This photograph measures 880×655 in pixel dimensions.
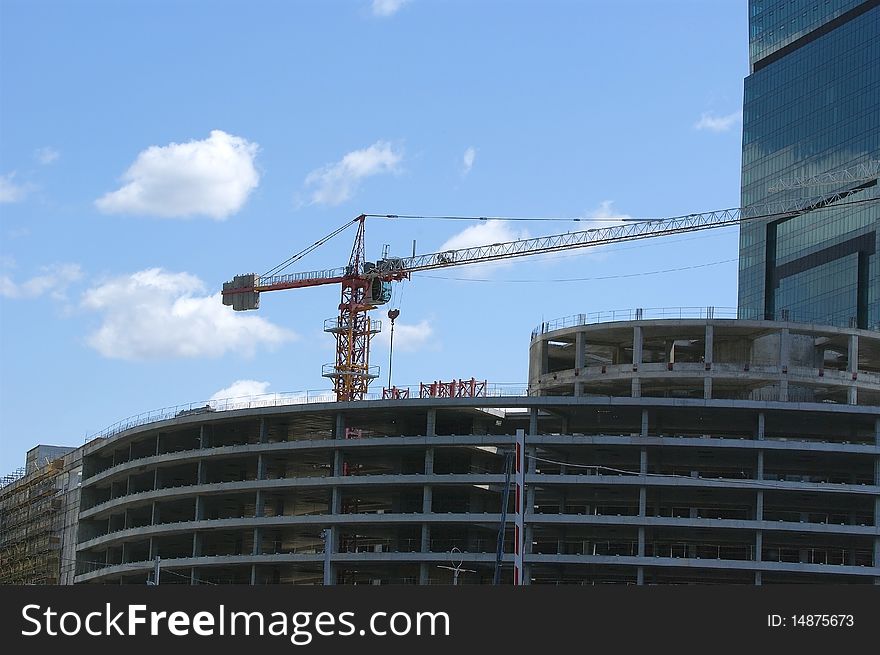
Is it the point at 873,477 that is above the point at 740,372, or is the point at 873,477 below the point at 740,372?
below

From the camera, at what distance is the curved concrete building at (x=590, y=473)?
5089 inches

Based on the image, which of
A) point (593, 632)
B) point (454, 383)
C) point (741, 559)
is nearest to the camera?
point (593, 632)

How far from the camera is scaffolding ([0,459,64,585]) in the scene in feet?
568

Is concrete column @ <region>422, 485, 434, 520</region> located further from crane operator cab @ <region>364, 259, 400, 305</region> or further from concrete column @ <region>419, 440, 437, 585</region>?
crane operator cab @ <region>364, 259, 400, 305</region>

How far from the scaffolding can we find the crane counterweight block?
34.2m

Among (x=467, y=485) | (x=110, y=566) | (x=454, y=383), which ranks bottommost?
(x=110, y=566)

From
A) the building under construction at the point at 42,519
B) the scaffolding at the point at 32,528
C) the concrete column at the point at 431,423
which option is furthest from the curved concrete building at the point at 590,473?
the scaffolding at the point at 32,528

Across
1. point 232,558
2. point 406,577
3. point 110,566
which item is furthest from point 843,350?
point 110,566

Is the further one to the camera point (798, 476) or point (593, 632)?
point (798, 476)

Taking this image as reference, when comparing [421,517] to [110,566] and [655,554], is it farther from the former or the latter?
[110,566]

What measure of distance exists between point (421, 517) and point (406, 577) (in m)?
8.70

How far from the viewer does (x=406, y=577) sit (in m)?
138

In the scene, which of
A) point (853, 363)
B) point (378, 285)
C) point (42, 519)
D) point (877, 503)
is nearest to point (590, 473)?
point (877, 503)

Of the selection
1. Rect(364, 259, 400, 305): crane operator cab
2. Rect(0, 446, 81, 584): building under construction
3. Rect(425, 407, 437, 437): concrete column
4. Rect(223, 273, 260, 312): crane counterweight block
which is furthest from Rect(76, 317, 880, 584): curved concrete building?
Rect(223, 273, 260, 312): crane counterweight block
